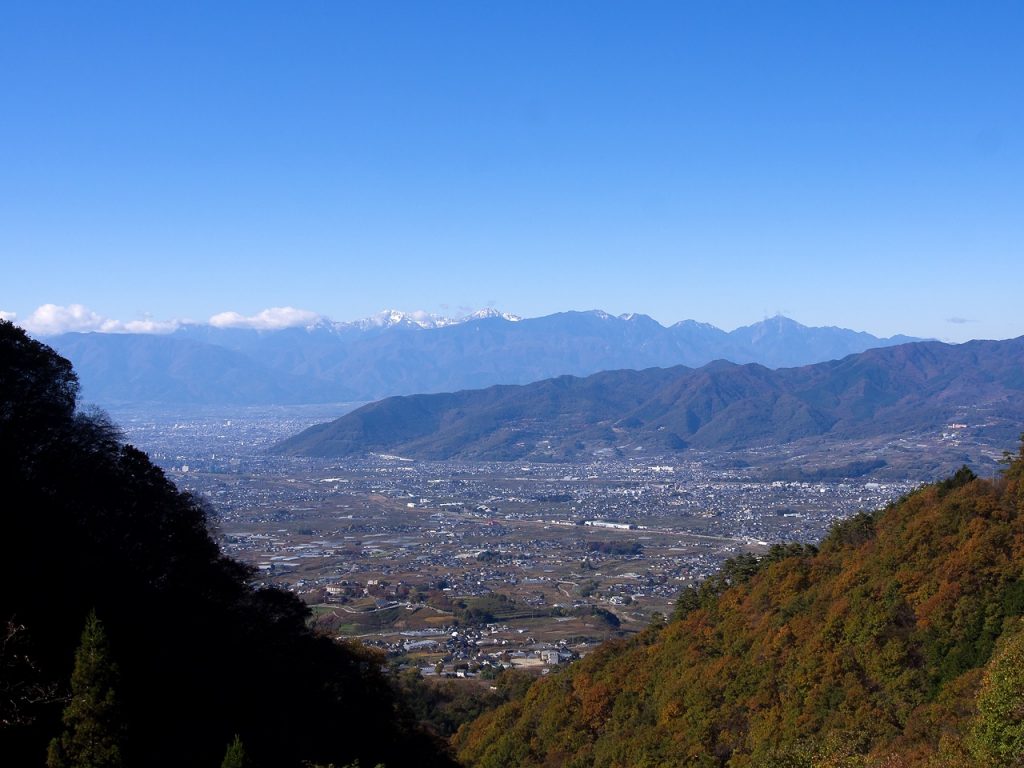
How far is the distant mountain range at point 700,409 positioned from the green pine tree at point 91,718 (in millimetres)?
101562

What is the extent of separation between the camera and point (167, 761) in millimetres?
9453

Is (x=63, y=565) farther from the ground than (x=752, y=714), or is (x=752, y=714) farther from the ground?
(x=63, y=565)

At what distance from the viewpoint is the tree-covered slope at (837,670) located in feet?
39.6

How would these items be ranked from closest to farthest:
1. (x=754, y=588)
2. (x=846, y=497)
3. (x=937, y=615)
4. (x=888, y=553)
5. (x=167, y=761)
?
(x=167, y=761), (x=937, y=615), (x=888, y=553), (x=754, y=588), (x=846, y=497)

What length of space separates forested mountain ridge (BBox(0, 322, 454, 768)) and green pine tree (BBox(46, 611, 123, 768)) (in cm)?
16

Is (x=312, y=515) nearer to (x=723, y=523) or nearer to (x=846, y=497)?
(x=723, y=523)

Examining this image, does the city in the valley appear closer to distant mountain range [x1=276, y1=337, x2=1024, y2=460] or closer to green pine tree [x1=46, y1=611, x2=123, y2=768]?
distant mountain range [x1=276, y1=337, x2=1024, y2=460]

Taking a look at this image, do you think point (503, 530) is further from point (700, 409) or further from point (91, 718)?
point (700, 409)

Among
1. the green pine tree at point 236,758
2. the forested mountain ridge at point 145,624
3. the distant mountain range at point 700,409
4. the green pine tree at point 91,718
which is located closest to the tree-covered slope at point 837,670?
the forested mountain ridge at point 145,624

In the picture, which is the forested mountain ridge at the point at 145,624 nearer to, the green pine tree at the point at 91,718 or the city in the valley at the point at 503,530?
the green pine tree at the point at 91,718

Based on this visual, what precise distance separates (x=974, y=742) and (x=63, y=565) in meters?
10.9

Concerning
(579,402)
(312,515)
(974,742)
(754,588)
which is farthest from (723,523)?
(579,402)

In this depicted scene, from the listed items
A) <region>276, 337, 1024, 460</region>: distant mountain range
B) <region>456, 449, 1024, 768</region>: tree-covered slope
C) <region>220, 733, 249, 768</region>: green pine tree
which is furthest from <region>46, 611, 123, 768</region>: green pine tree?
<region>276, 337, 1024, 460</region>: distant mountain range

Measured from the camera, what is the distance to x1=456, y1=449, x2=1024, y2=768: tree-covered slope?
1207 centimetres
